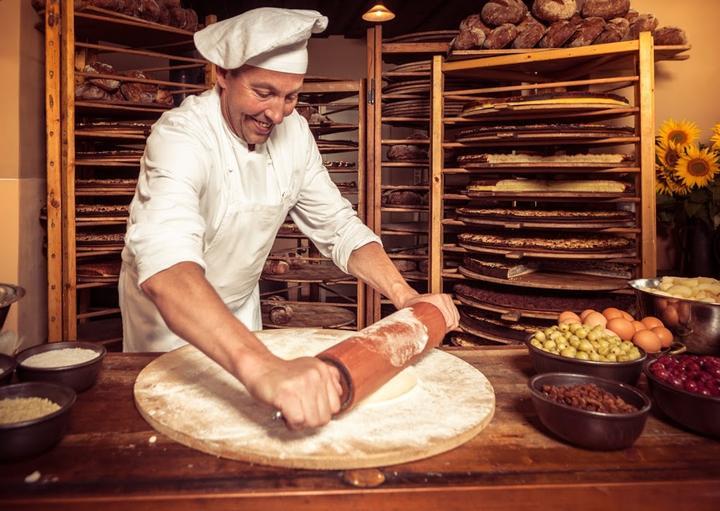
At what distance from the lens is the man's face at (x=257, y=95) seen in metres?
1.65

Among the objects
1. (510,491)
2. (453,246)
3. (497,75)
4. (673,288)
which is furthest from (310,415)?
(497,75)

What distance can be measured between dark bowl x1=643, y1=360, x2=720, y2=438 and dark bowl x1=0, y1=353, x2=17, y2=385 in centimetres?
141

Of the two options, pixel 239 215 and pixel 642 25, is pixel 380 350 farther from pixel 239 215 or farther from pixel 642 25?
pixel 642 25

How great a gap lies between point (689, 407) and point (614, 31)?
276 cm

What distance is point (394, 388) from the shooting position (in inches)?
51.7

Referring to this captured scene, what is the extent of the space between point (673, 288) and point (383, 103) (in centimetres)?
290

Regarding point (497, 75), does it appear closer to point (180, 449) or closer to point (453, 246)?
point (453, 246)

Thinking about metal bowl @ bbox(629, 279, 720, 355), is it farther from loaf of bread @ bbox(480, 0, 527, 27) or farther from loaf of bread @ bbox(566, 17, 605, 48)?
loaf of bread @ bbox(480, 0, 527, 27)

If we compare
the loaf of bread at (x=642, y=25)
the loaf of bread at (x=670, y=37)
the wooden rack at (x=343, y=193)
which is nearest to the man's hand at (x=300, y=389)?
the wooden rack at (x=343, y=193)

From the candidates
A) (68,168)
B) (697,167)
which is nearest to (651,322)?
(697,167)

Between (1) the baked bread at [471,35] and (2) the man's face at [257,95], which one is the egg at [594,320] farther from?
(1) the baked bread at [471,35]

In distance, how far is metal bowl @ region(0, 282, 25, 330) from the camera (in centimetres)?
142

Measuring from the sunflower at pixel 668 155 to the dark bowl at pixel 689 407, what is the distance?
264 centimetres

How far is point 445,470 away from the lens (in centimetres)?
100
